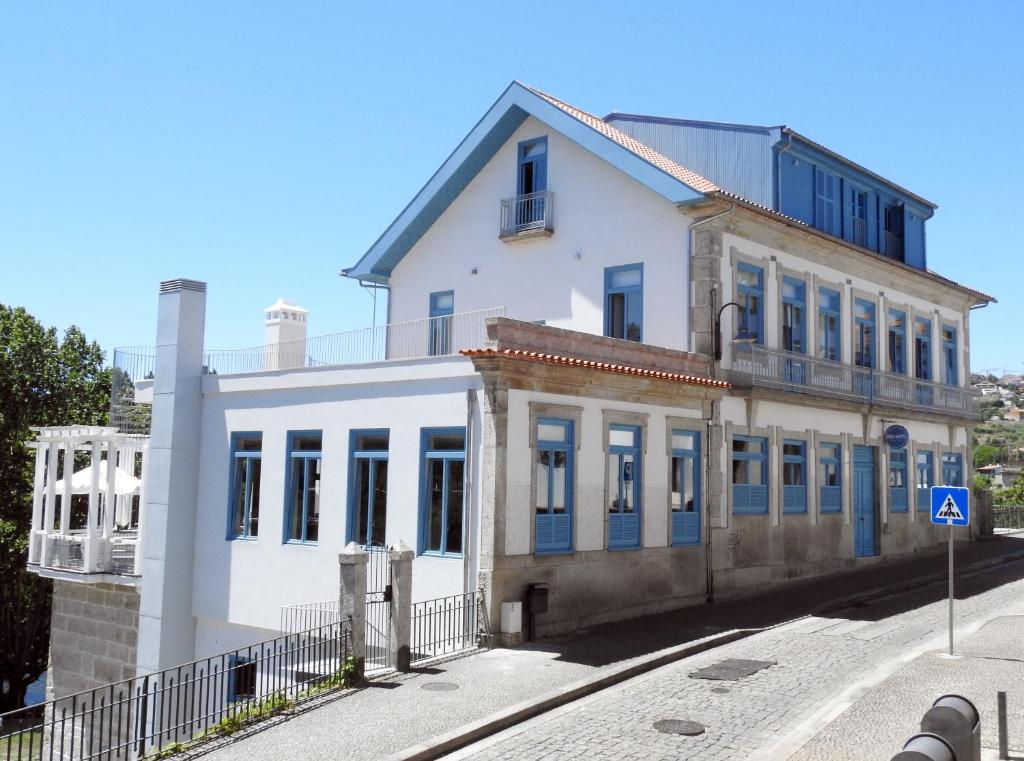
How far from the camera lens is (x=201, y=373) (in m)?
21.0

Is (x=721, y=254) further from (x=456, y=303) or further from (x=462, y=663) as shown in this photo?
(x=462, y=663)

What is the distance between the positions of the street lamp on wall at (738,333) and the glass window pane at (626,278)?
1.90m

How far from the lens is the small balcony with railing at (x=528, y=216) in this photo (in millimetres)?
22281

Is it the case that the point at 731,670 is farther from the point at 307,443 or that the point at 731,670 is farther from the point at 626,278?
the point at 626,278

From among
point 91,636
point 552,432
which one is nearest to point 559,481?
point 552,432

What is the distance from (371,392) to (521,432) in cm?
332

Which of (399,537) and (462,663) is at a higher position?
(399,537)

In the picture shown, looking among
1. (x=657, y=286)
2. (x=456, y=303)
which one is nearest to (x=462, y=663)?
(x=657, y=286)

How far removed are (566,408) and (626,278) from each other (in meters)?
5.87

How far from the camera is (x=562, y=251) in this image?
72.4 feet

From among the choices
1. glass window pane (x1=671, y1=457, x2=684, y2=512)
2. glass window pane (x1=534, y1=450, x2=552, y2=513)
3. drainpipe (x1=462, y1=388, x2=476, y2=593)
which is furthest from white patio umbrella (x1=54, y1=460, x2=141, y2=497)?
glass window pane (x1=671, y1=457, x2=684, y2=512)

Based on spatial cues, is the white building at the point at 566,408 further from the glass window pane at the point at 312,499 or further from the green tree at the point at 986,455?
the green tree at the point at 986,455

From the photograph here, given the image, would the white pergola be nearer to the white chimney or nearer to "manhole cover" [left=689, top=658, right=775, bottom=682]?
the white chimney

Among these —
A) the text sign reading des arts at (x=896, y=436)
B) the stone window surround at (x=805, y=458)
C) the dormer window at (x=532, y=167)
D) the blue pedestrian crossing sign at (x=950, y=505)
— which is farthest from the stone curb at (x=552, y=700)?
the dormer window at (x=532, y=167)
